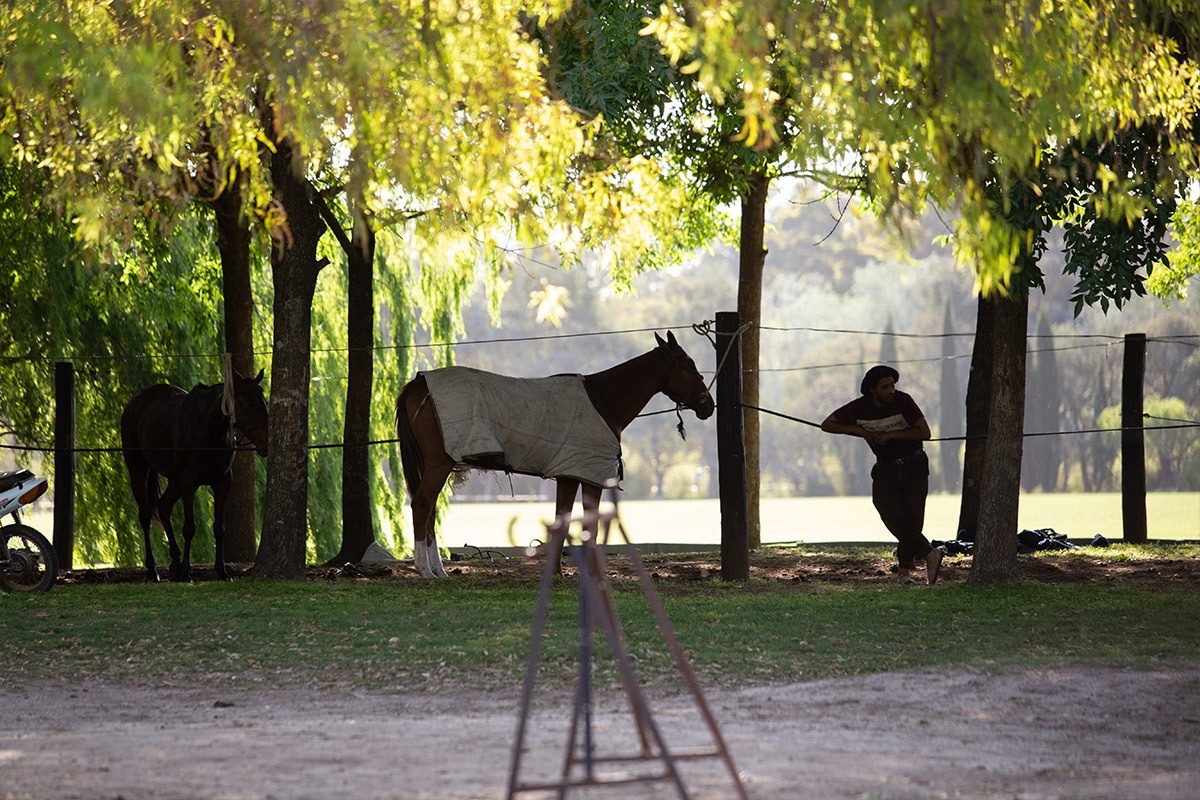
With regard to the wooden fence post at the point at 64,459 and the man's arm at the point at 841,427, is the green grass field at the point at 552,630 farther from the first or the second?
the wooden fence post at the point at 64,459

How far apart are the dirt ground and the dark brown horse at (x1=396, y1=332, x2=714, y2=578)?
4.83m

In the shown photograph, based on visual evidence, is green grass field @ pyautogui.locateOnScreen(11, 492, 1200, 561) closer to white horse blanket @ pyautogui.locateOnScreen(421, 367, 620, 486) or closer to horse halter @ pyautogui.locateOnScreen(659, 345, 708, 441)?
horse halter @ pyautogui.locateOnScreen(659, 345, 708, 441)

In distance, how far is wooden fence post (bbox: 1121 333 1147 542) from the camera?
566 inches

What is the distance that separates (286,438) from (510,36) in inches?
212

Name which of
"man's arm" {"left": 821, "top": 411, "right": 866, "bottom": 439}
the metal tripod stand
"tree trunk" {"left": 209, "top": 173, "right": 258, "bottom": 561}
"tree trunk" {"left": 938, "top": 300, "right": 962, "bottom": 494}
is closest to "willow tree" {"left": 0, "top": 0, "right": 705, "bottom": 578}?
the metal tripod stand

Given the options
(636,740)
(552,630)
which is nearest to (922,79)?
(636,740)

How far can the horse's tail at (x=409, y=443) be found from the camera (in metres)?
12.0

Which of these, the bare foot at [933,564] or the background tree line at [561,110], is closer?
the background tree line at [561,110]

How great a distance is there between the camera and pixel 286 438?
11.4 metres

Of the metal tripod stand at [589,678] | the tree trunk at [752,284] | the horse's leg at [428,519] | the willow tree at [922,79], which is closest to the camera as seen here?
the metal tripod stand at [589,678]

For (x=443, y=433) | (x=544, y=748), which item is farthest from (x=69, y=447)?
(x=544, y=748)

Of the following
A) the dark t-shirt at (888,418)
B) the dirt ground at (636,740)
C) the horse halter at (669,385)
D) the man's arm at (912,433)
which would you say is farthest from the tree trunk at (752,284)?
the dirt ground at (636,740)

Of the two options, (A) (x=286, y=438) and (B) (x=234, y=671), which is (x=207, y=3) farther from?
(A) (x=286, y=438)

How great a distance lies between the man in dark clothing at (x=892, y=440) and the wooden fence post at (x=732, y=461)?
30.6 inches
